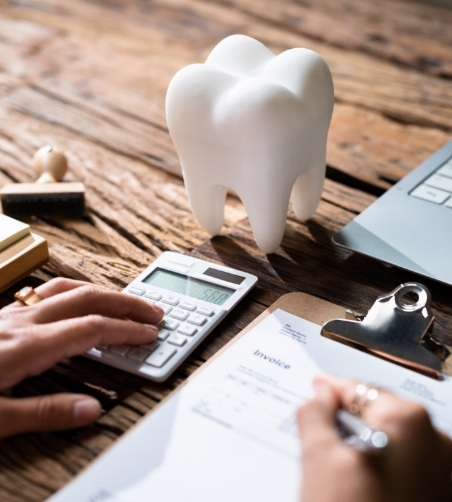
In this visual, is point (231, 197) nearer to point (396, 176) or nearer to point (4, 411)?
point (396, 176)

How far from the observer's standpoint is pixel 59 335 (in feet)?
2.26

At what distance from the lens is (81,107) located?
1315mm

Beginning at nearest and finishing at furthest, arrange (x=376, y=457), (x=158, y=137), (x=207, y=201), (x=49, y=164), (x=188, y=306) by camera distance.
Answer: (x=376, y=457)
(x=188, y=306)
(x=207, y=201)
(x=49, y=164)
(x=158, y=137)

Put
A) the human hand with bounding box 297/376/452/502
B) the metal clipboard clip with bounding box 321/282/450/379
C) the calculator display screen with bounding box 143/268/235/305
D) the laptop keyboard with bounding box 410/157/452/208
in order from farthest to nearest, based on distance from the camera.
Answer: the laptop keyboard with bounding box 410/157/452/208 → the calculator display screen with bounding box 143/268/235/305 → the metal clipboard clip with bounding box 321/282/450/379 → the human hand with bounding box 297/376/452/502

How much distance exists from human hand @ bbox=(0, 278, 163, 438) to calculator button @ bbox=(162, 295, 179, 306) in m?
0.03

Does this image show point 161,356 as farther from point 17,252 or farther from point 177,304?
point 17,252

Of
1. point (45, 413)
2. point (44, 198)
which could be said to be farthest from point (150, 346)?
point (44, 198)

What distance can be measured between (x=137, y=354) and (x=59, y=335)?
0.26 feet

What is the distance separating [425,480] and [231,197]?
57cm

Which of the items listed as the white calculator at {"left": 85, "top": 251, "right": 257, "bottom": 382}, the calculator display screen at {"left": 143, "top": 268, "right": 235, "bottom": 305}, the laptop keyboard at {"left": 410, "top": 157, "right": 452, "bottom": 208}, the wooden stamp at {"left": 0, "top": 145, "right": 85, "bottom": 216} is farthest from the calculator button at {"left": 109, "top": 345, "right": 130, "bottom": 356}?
the laptop keyboard at {"left": 410, "top": 157, "right": 452, "bottom": 208}

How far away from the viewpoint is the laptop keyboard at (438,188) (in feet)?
3.19

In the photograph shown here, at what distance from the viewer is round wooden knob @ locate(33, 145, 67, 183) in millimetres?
1059

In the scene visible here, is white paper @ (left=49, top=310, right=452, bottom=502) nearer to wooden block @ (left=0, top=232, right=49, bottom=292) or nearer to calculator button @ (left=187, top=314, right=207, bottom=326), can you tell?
calculator button @ (left=187, top=314, right=207, bottom=326)

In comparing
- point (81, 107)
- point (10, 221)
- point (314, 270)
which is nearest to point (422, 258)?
point (314, 270)
